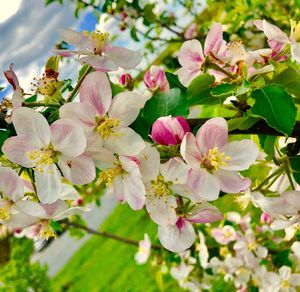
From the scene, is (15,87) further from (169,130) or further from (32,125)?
(169,130)

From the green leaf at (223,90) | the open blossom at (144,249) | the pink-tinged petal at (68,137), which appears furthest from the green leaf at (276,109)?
the open blossom at (144,249)

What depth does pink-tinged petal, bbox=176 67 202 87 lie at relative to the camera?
898 millimetres

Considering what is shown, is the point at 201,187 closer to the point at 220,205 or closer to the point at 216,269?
the point at 220,205

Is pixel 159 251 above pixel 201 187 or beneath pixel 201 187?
beneath

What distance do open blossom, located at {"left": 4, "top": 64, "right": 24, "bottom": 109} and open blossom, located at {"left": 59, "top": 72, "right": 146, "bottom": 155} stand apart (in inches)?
3.2

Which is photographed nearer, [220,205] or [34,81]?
[34,81]

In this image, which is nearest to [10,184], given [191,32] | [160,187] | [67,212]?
[67,212]

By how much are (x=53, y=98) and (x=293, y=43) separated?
40 cm

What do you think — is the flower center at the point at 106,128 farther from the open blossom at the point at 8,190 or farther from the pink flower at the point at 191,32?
the pink flower at the point at 191,32

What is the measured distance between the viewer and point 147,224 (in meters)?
6.82

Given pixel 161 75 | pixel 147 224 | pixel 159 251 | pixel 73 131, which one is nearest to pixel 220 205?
pixel 161 75

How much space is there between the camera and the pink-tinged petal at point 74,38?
31.2 inches

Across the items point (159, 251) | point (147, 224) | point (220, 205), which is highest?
point (220, 205)

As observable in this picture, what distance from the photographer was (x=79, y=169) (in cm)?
74
